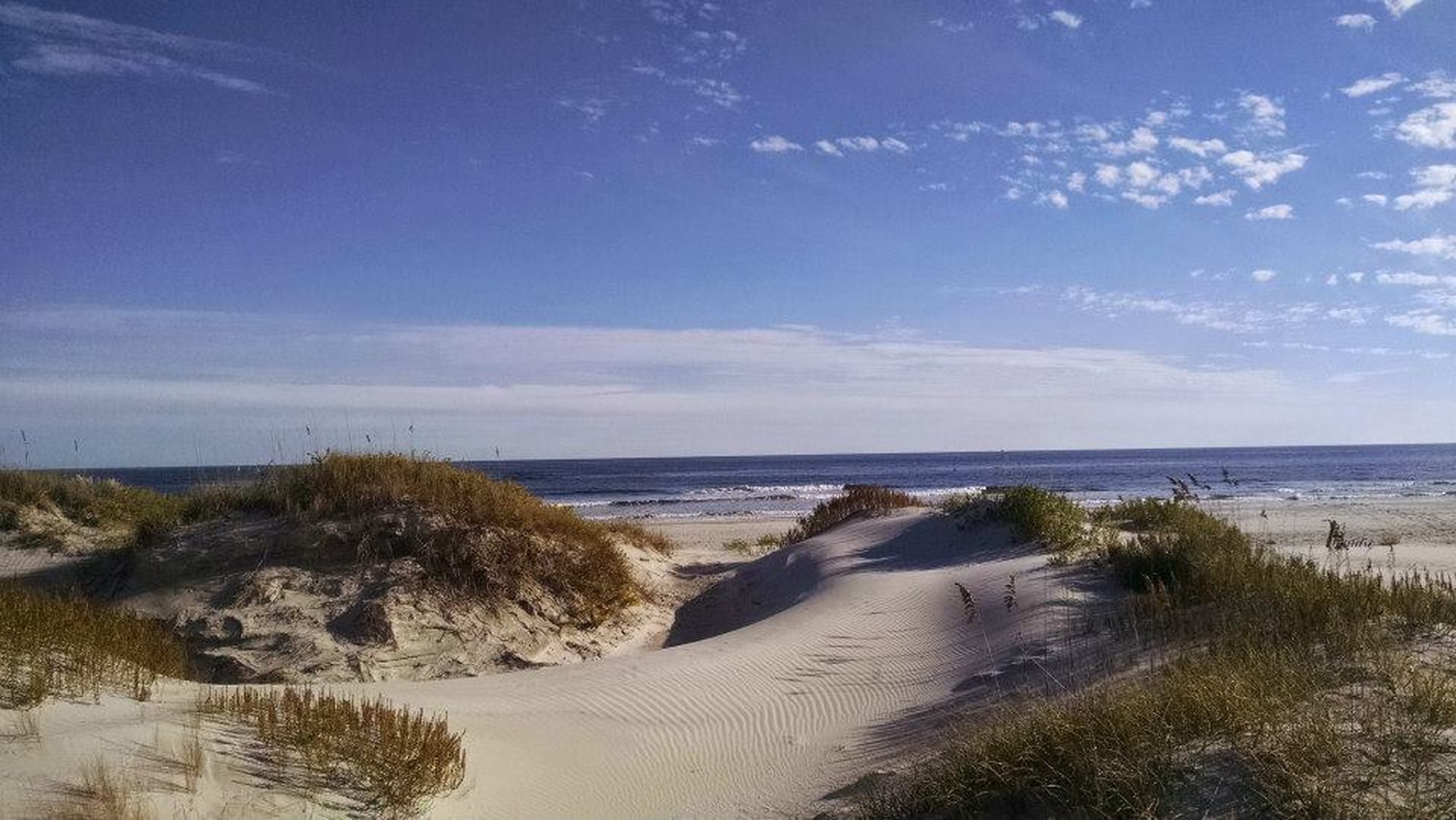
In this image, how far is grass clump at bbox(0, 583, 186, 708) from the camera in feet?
17.6

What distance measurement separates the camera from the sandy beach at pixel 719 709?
4.99 metres

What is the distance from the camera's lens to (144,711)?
5.60 m

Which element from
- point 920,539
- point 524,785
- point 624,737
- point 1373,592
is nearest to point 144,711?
point 524,785

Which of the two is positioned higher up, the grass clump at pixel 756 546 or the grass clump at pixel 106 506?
the grass clump at pixel 106 506

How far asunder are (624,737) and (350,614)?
15.8 feet

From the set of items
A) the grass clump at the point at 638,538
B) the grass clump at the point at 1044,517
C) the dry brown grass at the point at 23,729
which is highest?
the grass clump at the point at 1044,517

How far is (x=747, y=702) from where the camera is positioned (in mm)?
8438

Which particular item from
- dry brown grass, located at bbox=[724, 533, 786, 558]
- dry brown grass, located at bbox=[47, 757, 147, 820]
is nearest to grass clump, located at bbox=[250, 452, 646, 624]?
dry brown grass, located at bbox=[47, 757, 147, 820]

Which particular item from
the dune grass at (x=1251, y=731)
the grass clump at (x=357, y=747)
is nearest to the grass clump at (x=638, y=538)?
the grass clump at (x=357, y=747)

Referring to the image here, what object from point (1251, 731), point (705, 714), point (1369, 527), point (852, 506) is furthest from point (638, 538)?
point (1369, 527)

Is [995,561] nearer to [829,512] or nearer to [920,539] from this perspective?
[920,539]

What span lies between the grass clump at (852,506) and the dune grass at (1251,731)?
12.5 metres

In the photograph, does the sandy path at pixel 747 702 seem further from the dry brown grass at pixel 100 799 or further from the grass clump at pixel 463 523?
the grass clump at pixel 463 523

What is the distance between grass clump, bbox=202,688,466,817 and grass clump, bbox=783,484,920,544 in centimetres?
1373
